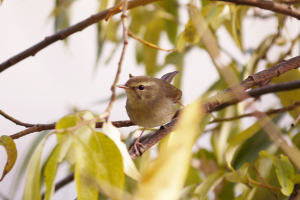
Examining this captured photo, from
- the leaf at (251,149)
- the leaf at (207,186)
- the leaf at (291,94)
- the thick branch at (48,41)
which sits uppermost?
the thick branch at (48,41)

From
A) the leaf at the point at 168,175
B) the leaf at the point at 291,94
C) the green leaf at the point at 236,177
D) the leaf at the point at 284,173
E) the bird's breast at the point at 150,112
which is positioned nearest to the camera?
the leaf at the point at 168,175

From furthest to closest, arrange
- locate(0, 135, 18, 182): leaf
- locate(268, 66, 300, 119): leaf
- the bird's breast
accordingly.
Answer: the bird's breast < locate(268, 66, 300, 119): leaf < locate(0, 135, 18, 182): leaf

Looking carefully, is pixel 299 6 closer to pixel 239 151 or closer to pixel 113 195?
pixel 239 151

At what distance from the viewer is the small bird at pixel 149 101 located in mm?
1401

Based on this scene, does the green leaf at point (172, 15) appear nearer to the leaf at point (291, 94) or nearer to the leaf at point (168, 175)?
the leaf at point (291, 94)

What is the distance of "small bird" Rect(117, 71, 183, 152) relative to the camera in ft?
4.60

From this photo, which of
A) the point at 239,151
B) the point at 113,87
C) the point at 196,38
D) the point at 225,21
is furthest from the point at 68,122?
the point at 225,21

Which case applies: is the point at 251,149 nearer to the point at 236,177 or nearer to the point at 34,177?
the point at 236,177

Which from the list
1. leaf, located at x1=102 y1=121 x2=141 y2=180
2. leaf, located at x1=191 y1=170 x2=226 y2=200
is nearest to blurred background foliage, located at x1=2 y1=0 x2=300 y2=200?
leaf, located at x1=191 y1=170 x2=226 y2=200

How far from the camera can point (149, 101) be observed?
1.51 metres

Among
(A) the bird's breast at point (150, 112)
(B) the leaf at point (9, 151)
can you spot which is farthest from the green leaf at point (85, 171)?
(A) the bird's breast at point (150, 112)

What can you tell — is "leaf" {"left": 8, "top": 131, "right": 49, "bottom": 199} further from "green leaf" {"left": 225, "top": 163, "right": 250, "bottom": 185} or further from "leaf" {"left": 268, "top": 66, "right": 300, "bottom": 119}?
"leaf" {"left": 268, "top": 66, "right": 300, "bottom": 119}

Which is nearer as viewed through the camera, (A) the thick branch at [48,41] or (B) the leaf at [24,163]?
(A) the thick branch at [48,41]

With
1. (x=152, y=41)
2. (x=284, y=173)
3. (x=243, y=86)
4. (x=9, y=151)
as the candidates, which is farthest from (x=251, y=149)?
(x=9, y=151)
